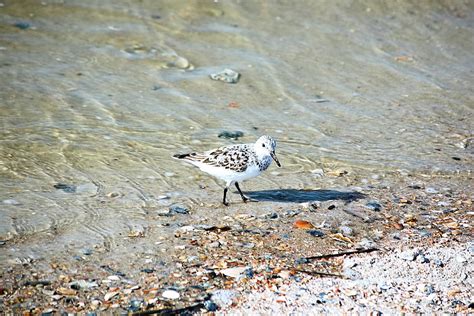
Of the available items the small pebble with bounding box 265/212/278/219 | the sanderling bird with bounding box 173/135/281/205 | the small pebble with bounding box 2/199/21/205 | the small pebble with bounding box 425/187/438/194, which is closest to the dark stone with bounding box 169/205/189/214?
the sanderling bird with bounding box 173/135/281/205

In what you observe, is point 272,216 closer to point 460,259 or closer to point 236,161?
point 236,161

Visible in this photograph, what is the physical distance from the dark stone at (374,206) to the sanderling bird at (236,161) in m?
1.47

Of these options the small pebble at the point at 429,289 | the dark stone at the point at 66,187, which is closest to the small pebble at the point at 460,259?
the small pebble at the point at 429,289

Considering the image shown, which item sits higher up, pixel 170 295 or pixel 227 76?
pixel 170 295

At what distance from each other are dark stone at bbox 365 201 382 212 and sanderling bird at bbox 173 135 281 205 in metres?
1.47

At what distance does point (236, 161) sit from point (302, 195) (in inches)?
45.2

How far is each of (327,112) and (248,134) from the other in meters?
1.94

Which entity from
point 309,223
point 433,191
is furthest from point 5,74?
point 433,191

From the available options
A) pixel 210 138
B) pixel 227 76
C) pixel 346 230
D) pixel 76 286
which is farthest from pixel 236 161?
pixel 227 76

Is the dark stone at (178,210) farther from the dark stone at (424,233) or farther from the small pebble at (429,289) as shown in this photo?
the small pebble at (429,289)

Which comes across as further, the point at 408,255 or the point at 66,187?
the point at 66,187

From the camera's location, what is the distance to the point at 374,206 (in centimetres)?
930

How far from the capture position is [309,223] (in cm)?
869

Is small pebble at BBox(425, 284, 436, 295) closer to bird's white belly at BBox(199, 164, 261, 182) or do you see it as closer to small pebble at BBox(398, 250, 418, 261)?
small pebble at BBox(398, 250, 418, 261)
